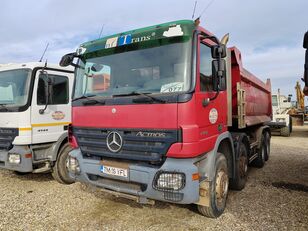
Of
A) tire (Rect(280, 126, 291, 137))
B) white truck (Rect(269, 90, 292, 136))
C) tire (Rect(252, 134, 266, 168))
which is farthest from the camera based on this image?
tire (Rect(280, 126, 291, 137))

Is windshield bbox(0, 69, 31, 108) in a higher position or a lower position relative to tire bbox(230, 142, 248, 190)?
higher

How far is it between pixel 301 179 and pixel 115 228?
4.39 m

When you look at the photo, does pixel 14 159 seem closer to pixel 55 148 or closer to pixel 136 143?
pixel 55 148

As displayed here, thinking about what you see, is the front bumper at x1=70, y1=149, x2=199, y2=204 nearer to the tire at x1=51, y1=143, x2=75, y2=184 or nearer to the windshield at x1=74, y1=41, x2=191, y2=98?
the windshield at x1=74, y1=41, x2=191, y2=98

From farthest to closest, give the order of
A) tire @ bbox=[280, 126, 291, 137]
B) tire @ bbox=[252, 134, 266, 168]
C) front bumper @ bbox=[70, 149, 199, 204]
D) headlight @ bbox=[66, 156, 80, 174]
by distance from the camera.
Result: tire @ bbox=[280, 126, 291, 137]
tire @ bbox=[252, 134, 266, 168]
headlight @ bbox=[66, 156, 80, 174]
front bumper @ bbox=[70, 149, 199, 204]

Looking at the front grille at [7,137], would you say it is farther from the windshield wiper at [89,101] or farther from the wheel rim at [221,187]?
the wheel rim at [221,187]

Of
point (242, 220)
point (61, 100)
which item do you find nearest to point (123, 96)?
point (242, 220)

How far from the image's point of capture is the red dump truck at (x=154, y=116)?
3100 millimetres

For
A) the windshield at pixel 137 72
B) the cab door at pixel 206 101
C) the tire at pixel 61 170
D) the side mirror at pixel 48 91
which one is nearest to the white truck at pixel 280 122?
the cab door at pixel 206 101

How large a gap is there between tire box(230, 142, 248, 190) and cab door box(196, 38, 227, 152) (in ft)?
3.72

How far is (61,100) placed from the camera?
5777mm

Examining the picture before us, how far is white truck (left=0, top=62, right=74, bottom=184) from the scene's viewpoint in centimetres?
506

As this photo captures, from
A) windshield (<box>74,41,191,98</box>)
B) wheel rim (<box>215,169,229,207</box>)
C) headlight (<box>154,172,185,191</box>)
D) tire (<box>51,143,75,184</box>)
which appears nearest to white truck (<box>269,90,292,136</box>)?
wheel rim (<box>215,169,229,207</box>)

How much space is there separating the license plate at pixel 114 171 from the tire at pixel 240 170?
2121mm
